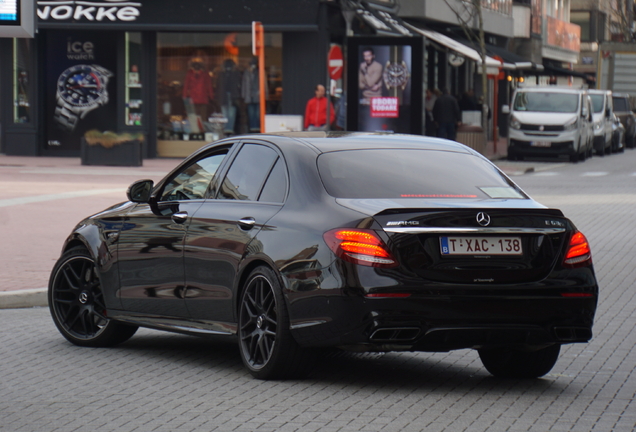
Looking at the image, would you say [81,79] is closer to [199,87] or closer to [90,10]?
[90,10]

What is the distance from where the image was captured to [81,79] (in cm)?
3247

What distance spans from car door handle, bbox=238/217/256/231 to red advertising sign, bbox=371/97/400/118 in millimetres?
23399

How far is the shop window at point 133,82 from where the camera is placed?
105 feet

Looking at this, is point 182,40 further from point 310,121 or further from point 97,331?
point 97,331

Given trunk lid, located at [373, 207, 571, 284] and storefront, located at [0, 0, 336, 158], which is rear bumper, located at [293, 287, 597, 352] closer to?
trunk lid, located at [373, 207, 571, 284]

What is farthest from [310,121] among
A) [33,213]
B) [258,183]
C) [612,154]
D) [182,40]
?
[258,183]

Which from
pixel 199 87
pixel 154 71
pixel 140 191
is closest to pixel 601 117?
pixel 199 87

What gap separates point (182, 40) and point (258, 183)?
25.5m

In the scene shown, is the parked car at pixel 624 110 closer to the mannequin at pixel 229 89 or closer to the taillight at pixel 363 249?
the mannequin at pixel 229 89

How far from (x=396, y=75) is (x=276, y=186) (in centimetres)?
2337

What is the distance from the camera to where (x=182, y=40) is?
31844mm

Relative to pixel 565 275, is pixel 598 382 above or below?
below

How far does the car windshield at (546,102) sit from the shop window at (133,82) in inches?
A: 419

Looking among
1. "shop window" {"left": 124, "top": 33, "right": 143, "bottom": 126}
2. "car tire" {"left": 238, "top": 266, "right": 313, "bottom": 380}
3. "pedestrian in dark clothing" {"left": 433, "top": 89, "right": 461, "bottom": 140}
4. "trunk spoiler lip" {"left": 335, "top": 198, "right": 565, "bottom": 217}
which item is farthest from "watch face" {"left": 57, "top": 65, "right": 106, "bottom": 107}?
"trunk spoiler lip" {"left": 335, "top": 198, "right": 565, "bottom": 217}
